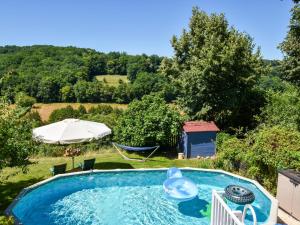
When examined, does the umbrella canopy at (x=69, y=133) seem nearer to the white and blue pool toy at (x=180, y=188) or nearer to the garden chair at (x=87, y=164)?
the garden chair at (x=87, y=164)

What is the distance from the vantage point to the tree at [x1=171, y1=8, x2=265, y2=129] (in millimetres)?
18141

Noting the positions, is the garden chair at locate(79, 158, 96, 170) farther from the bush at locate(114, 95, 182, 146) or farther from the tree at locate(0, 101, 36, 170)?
the tree at locate(0, 101, 36, 170)

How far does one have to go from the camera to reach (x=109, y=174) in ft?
45.8

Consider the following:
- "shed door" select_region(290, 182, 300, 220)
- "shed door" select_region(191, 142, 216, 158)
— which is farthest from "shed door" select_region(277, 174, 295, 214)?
"shed door" select_region(191, 142, 216, 158)

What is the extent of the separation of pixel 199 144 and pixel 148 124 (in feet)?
10.2

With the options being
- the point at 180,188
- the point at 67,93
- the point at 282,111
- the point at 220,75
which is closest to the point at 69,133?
the point at 180,188

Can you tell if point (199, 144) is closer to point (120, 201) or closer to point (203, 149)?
point (203, 149)

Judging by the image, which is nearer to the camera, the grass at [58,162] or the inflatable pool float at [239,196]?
the inflatable pool float at [239,196]

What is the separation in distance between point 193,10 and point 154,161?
12.0m

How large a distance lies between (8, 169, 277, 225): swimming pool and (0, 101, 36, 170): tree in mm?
1701

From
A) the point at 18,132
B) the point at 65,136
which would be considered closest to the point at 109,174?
the point at 65,136

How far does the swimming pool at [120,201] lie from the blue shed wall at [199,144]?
259 centimetres

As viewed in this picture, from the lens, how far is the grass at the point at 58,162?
469 inches

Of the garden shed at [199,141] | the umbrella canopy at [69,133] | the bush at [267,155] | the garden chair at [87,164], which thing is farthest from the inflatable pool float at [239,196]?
the garden shed at [199,141]
